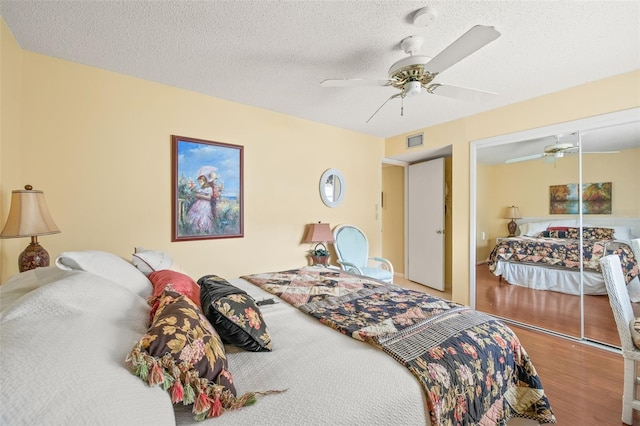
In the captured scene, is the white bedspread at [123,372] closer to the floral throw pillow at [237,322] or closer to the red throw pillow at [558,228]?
the floral throw pillow at [237,322]

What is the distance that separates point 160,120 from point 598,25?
11.3ft

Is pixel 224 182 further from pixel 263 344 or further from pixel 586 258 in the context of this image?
pixel 586 258

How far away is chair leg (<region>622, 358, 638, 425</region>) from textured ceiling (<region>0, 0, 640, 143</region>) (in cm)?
216

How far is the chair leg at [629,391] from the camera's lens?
1.59 metres

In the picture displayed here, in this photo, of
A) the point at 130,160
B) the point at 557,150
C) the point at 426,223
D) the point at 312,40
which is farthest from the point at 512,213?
the point at 130,160

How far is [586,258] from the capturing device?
2.66 m

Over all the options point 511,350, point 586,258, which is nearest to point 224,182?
point 511,350

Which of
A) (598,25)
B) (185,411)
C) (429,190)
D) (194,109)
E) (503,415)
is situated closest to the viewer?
(185,411)

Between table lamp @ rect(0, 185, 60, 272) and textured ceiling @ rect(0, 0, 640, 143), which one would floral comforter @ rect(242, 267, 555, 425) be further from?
textured ceiling @ rect(0, 0, 640, 143)

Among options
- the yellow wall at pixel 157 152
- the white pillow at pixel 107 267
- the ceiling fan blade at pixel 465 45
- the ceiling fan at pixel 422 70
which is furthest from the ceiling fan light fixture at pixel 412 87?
the white pillow at pixel 107 267

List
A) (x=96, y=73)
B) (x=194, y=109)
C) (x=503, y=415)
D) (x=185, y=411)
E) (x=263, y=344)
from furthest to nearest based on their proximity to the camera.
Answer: (x=194, y=109), (x=96, y=73), (x=503, y=415), (x=263, y=344), (x=185, y=411)

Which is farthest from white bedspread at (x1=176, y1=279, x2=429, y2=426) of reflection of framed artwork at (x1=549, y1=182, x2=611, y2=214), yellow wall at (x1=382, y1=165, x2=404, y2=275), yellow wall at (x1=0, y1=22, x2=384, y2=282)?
yellow wall at (x1=382, y1=165, x2=404, y2=275)

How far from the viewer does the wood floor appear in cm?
167

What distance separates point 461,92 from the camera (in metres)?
2.01
